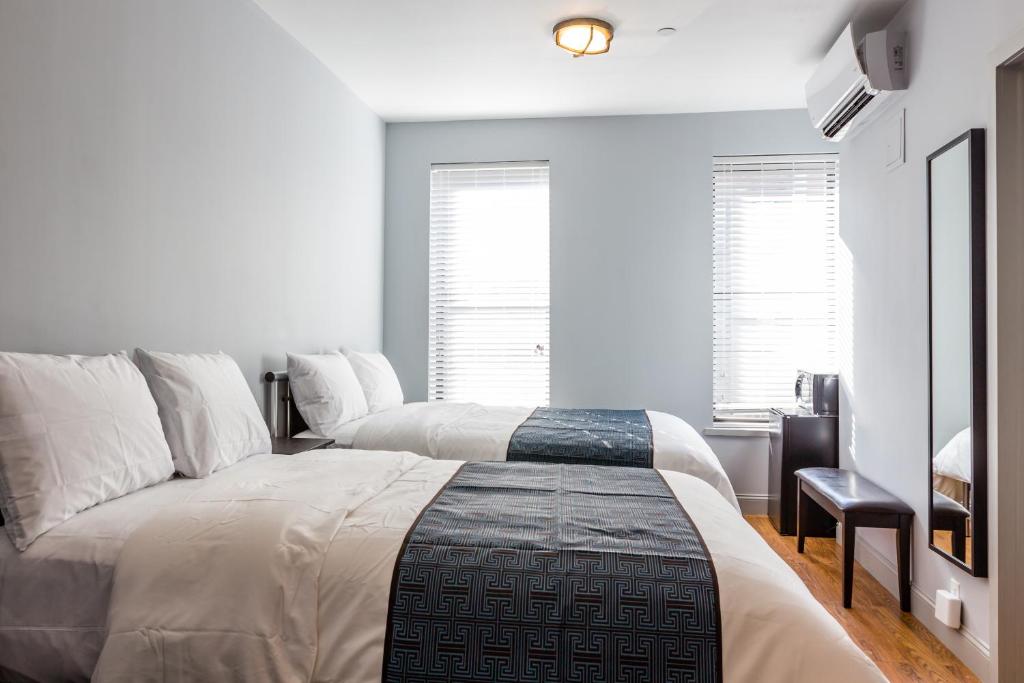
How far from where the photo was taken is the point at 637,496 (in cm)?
198

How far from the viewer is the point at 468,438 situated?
2.95 meters

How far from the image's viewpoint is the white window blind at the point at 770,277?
448 centimetres

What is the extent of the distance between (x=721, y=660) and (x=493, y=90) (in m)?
3.70

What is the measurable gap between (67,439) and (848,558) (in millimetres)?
2984

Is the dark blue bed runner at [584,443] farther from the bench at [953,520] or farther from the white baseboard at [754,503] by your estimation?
the white baseboard at [754,503]

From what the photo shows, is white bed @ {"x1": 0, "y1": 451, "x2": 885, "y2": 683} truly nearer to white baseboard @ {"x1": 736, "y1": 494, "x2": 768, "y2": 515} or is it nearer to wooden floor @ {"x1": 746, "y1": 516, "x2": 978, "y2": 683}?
wooden floor @ {"x1": 746, "y1": 516, "x2": 978, "y2": 683}

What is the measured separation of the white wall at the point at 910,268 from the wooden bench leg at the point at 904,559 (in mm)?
39

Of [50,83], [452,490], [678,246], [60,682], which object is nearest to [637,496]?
[452,490]

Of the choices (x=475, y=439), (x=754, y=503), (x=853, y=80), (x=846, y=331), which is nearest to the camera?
(x=475, y=439)

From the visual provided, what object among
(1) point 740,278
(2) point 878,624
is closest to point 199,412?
(2) point 878,624

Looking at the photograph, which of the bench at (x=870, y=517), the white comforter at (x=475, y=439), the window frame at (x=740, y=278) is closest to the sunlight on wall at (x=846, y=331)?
the window frame at (x=740, y=278)

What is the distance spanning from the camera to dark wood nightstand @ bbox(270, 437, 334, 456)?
265cm

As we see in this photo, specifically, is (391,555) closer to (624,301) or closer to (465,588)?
(465,588)

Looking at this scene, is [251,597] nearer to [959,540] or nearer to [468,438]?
[468,438]
